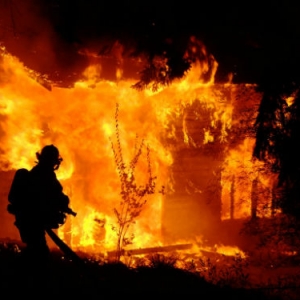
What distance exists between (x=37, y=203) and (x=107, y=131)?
6.12 m

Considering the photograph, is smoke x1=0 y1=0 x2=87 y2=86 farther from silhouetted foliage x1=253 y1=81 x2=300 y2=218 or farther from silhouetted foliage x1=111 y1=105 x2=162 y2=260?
silhouetted foliage x1=253 y1=81 x2=300 y2=218

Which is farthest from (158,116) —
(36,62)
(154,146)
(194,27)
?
(194,27)

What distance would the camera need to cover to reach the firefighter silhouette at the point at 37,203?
4.66 m

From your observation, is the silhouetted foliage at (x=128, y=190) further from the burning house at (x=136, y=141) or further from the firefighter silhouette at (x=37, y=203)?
the firefighter silhouette at (x=37, y=203)

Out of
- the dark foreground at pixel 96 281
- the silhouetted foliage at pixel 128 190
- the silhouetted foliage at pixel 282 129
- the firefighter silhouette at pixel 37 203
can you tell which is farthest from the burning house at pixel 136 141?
the firefighter silhouette at pixel 37 203

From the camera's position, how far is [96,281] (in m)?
4.57

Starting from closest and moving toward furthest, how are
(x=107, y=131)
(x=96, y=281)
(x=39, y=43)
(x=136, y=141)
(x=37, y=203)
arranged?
(x=96, y=281) → (x=37, y=203) → (x=39, y=43) → (x=107, y=131) → (x=136, y=141)

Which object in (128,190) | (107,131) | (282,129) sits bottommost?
(282,129)

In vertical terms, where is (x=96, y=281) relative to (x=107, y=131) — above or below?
below

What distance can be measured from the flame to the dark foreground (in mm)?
3249

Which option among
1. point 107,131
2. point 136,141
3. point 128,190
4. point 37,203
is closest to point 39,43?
point 107,131

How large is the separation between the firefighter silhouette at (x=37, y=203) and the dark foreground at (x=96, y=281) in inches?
13.9

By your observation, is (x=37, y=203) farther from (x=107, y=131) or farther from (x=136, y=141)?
(x=136, y=141)

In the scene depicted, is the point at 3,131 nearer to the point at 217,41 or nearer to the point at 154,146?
the point at 154,146
